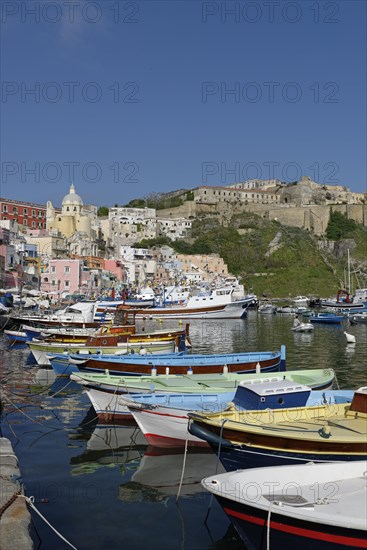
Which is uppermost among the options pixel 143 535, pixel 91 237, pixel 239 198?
pixel 239 198

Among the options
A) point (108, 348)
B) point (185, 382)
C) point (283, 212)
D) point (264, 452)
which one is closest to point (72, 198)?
point (283, 212)

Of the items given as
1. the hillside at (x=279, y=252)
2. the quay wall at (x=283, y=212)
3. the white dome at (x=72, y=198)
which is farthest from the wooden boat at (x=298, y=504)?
the quay wall at (x=283, y=212)

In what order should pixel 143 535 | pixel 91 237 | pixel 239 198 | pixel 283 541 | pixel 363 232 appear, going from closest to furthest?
pixel 283 541 < pixel 143 535 < pixel 91 237 < pixel 363 232 < pixel 239 198

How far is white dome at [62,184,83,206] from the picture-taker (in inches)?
4358

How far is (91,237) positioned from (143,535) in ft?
313

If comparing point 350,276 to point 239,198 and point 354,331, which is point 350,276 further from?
point 354,331

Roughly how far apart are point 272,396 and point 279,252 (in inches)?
3929

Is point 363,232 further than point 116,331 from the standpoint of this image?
Yes

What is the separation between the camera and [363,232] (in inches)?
4828

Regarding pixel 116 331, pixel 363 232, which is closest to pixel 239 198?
pixel 363 232

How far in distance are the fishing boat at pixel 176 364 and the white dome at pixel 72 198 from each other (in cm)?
9124

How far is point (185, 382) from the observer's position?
695 inches

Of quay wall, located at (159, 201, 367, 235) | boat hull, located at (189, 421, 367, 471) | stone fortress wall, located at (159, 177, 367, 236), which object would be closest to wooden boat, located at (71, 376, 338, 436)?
boat hull, located at (189, 421, 367, 471)

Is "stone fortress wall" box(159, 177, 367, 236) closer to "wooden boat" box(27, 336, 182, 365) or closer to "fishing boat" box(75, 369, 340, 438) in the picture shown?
"wooden boat" box(27, 336, 182, 365)
